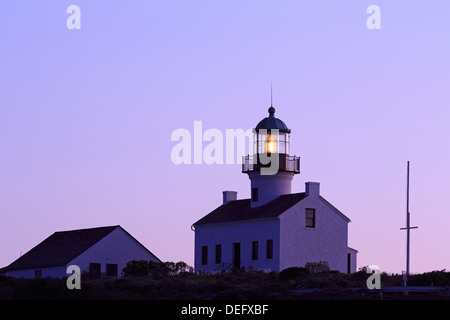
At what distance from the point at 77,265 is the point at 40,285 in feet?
62.7

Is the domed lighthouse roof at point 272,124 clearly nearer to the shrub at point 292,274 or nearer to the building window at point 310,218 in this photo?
the building window at point 310,218

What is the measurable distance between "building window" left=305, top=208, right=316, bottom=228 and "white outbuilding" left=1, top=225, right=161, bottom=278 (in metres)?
11.6

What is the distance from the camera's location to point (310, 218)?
62406 millimetres

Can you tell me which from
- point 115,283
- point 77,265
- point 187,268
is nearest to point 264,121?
point 187,268

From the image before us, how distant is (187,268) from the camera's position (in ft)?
216

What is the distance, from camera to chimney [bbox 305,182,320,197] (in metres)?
62.4

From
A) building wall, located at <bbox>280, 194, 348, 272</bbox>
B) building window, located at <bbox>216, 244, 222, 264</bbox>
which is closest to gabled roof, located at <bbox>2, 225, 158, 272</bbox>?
building window, located at <bbox>216, 244, 222, 264</bbox>

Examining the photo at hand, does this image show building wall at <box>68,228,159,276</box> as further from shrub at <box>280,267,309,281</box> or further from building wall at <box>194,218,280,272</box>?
shrub at <box>280,267,309,281</box>

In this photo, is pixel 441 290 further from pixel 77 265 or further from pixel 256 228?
pixel 77 265

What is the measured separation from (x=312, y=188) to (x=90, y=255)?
1378 centimetres

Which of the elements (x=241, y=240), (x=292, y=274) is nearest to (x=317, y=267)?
(x=241, y=240)
